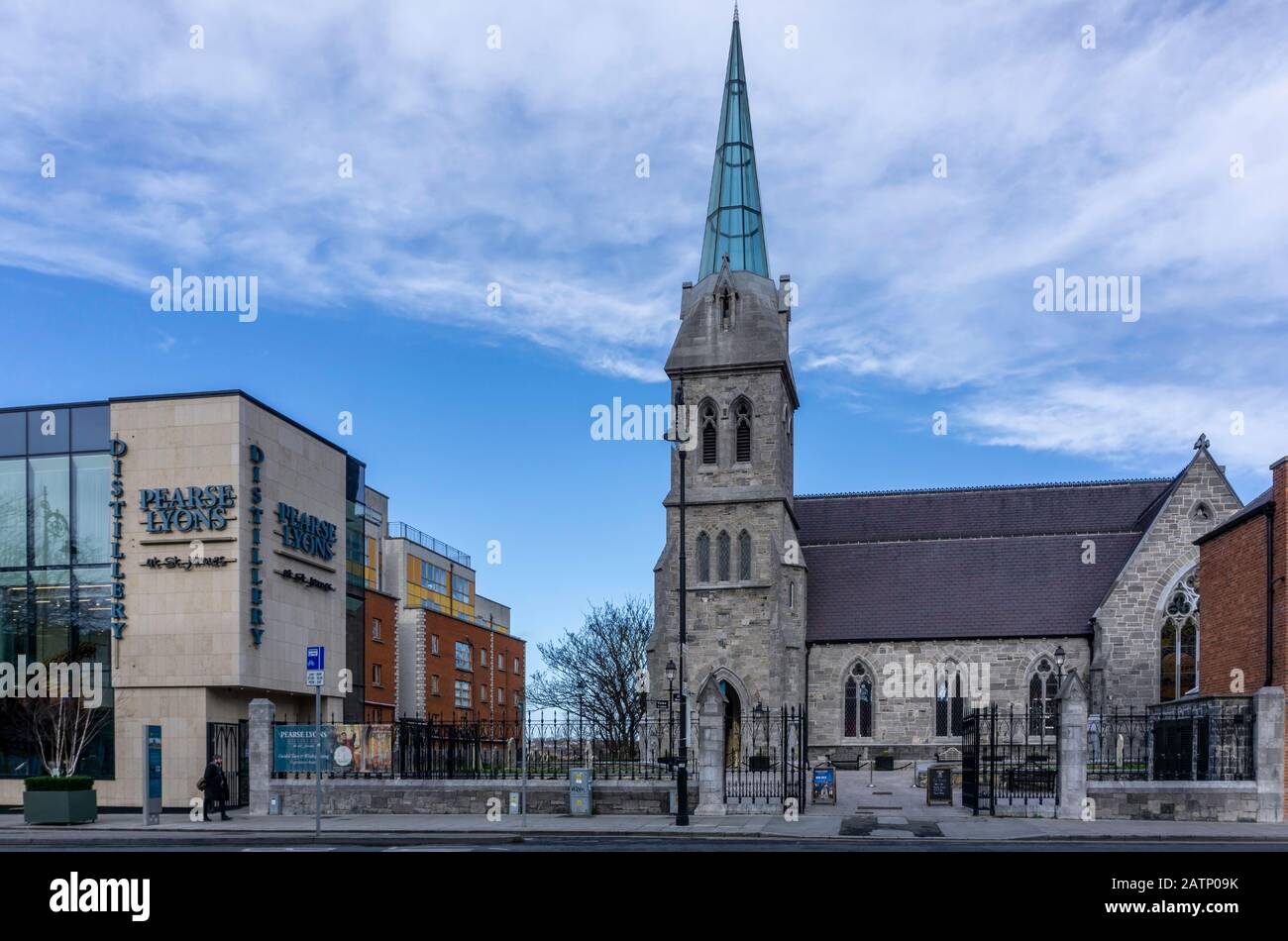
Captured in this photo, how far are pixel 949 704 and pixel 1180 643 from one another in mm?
9384

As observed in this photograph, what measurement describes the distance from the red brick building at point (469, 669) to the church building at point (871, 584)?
1226 cm

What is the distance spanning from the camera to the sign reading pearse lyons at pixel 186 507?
1159 inches

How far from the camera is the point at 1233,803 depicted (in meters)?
24.5

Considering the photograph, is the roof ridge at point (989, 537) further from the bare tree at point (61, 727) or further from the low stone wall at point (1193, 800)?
the bare tree at point (61, 727)

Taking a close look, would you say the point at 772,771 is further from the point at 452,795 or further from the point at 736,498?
the point at 736,498

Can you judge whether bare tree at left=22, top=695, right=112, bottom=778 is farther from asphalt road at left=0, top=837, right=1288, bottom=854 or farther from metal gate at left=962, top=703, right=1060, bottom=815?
metal gate at left=962, top=703, right=1060, bottom=815

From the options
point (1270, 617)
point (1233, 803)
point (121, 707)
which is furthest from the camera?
point (121, 707)

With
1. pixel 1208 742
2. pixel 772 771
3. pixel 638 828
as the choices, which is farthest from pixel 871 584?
pixel 638 828

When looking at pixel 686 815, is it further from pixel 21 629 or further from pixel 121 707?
pixel 21 629

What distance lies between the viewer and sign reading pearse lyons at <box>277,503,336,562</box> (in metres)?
31.6

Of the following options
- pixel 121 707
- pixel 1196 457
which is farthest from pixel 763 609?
pixel 121 707

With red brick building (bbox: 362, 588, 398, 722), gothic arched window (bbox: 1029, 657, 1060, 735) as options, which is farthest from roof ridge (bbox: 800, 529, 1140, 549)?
red brick building (bbox: 362, 588, 398, 722)

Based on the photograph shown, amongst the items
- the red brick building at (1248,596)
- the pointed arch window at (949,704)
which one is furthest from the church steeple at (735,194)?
the red brick building at (1248,596)
